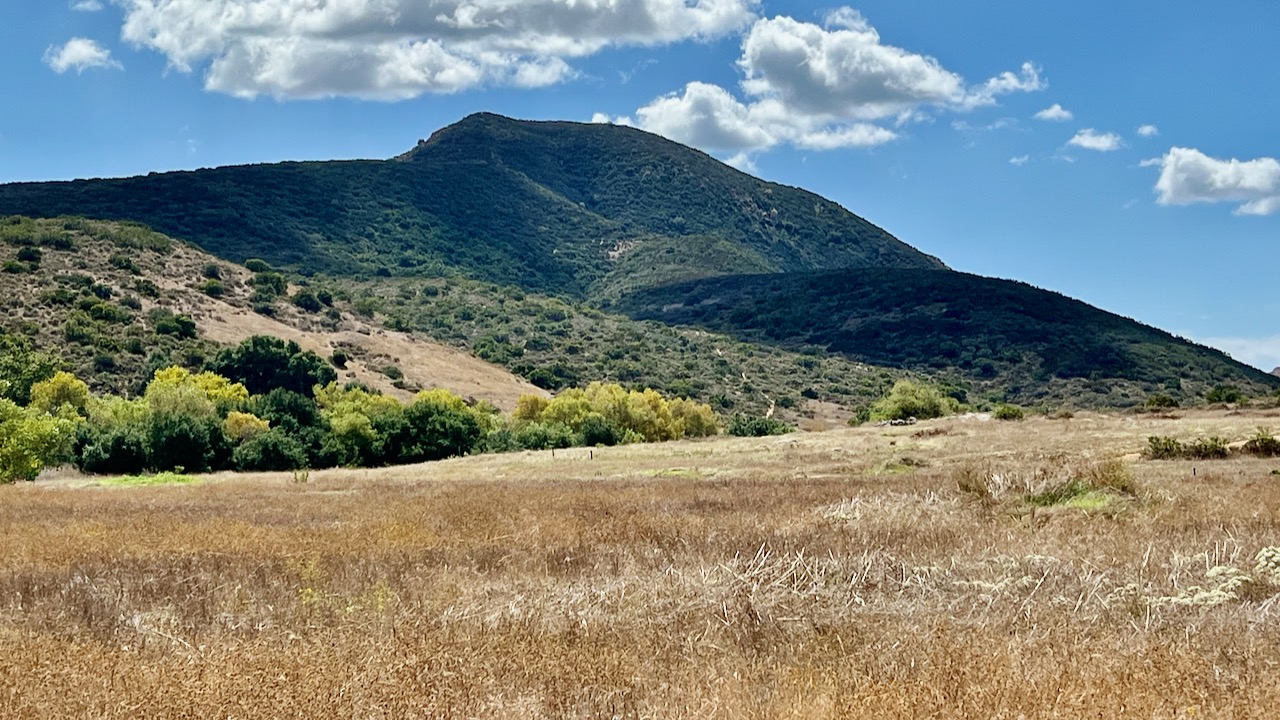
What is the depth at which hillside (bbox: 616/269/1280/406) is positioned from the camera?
110 meters

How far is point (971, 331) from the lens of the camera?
127500mm

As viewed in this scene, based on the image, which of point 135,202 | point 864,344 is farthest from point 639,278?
point 135,202

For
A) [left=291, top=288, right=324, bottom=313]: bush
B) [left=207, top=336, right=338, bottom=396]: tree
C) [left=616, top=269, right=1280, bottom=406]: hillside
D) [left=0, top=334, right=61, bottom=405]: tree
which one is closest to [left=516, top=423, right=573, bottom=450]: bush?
[left=207, top=336, right=338, bottom=396]: tree

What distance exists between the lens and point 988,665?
24.6 ft

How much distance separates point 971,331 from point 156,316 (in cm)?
8513

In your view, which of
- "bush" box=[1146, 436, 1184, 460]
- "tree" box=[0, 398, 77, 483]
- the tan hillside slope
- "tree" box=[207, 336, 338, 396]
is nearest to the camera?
"bush" box=[1146, 436, 1184, 460]

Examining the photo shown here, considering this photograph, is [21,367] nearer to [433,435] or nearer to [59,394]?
[59,394]

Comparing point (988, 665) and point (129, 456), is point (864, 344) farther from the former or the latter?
point (988, 665)

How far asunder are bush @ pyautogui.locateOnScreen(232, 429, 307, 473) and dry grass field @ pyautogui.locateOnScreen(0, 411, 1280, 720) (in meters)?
29.3

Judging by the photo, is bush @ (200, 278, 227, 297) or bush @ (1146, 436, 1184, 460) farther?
bush @ (200, 278, 227, 297)

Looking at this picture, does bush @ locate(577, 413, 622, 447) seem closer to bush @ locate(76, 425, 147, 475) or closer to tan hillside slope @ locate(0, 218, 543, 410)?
bush @ locate(76, 425, 147, 475)

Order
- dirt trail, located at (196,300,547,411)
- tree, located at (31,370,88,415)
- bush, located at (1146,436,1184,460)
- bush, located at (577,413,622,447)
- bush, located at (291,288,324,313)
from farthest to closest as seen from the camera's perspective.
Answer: bush, located at (291,288,324,313) < dirt trail, located at (196,300,547,411) < bush, located at (577,413,622,447) < tree, located at (31,370,88,415) < bush, located at (1146,436,1184,460)

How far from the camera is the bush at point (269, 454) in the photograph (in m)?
48.8

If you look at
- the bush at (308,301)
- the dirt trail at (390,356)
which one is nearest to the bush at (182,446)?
the dirt trail at (390,356)
